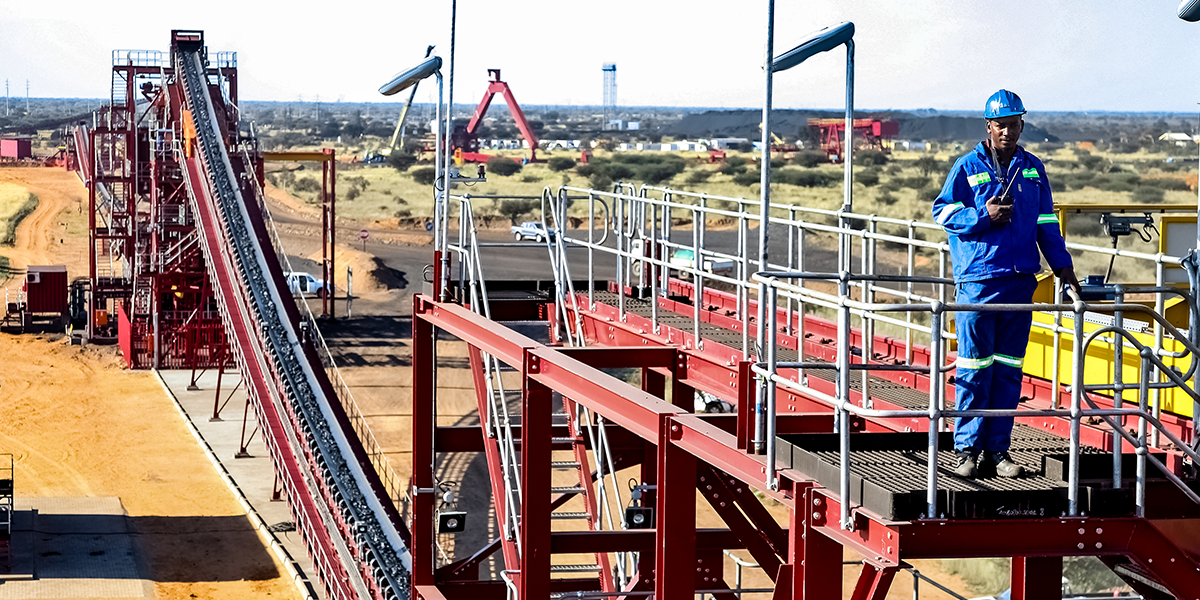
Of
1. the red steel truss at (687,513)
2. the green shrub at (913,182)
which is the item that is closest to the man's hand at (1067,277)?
the red steel truss at (687,513)

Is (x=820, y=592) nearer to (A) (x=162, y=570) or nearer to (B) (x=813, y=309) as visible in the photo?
(A) (x=162, y=570)

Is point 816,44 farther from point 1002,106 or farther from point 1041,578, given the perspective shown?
point 1041,578

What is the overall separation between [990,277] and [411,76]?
8.95m

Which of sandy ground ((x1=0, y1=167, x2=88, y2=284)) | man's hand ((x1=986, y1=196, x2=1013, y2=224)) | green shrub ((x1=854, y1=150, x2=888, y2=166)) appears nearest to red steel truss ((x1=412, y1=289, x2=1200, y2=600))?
man's hand ((x1=986, y1=196, x2=1013, y2=224))

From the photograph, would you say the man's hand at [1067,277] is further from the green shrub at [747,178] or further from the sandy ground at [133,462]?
the green shrub at [747,178]

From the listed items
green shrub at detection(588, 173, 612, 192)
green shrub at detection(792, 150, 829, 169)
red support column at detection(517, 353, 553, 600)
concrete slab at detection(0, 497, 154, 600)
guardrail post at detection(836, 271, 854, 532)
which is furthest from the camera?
green shrub at detection(792, 150, 829, 169)

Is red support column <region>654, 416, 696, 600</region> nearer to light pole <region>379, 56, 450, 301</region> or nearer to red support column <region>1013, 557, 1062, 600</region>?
red support column <region>1013, 557, 1062, 600</region>

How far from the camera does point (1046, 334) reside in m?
11.5

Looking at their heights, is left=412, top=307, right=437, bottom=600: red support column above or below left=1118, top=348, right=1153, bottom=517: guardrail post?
below

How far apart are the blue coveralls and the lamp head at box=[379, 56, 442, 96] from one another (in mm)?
8332

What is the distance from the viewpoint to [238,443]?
1299 inches

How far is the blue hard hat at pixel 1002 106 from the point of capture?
7.45m

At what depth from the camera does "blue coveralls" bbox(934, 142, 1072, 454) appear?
750cm

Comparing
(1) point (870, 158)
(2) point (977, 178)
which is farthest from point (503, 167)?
(2) point (977, 178)
